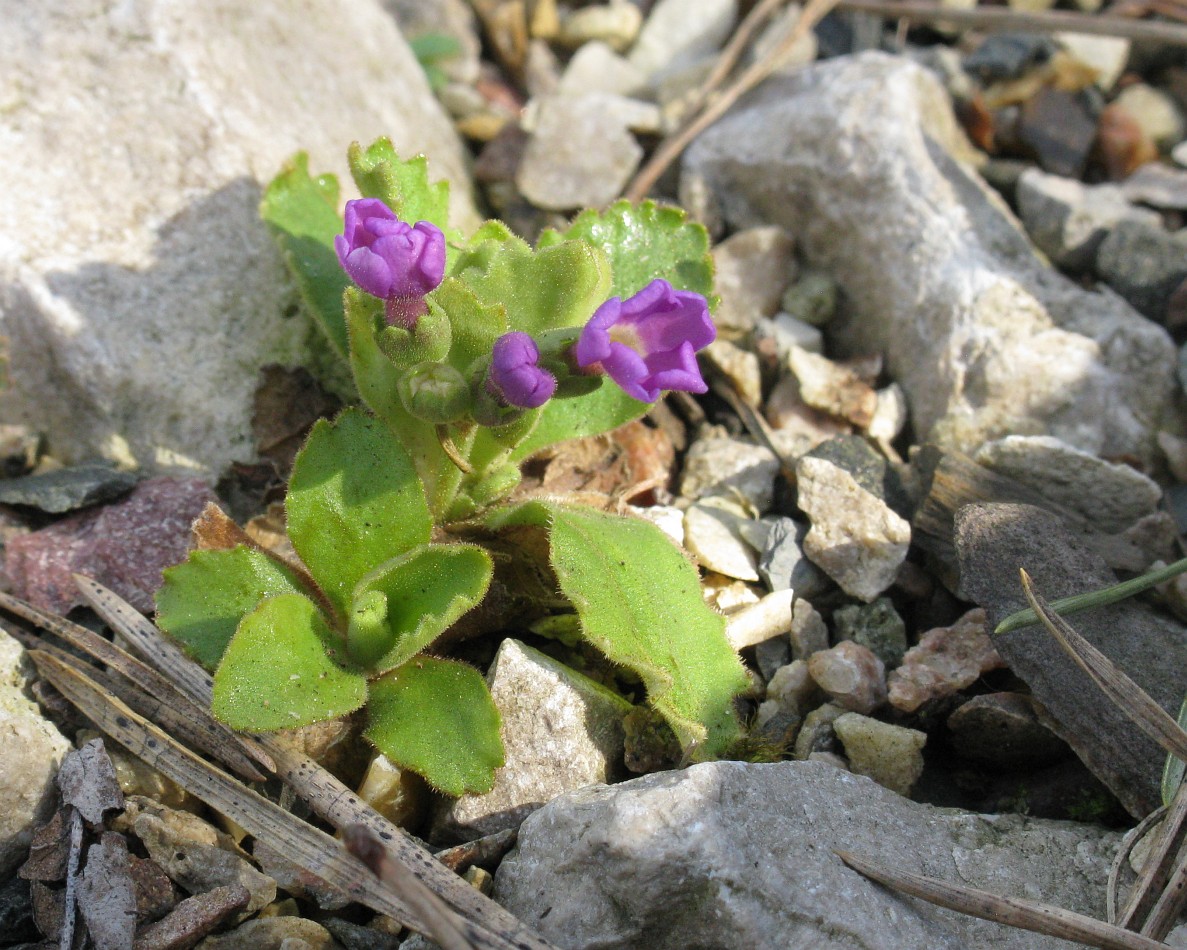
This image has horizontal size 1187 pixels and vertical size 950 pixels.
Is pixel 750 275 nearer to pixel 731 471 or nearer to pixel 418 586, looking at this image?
pixel 731 471

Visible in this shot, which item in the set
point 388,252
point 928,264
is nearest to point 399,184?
point 388,252

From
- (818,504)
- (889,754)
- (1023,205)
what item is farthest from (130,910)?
(1023,205)

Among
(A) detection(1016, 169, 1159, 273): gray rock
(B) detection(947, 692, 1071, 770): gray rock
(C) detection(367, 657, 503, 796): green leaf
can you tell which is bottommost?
(B) detection(947, 692, 1071, 770): gray rock

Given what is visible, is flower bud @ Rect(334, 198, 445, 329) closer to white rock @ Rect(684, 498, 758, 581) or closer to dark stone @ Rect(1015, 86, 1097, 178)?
white rock @ Rect(684, 498, 758, 581)

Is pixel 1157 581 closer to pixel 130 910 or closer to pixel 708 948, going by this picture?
pixel 708 948

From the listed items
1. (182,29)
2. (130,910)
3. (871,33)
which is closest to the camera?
(130,910)

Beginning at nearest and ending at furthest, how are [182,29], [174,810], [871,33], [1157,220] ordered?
[174,810]
[182,29]
[1157,220]
[871,33]

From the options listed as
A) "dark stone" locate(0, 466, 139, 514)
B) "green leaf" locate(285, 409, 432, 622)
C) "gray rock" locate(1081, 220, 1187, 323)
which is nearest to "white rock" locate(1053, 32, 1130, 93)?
"gray rock" locate(1081, 220, 1187, 323)
